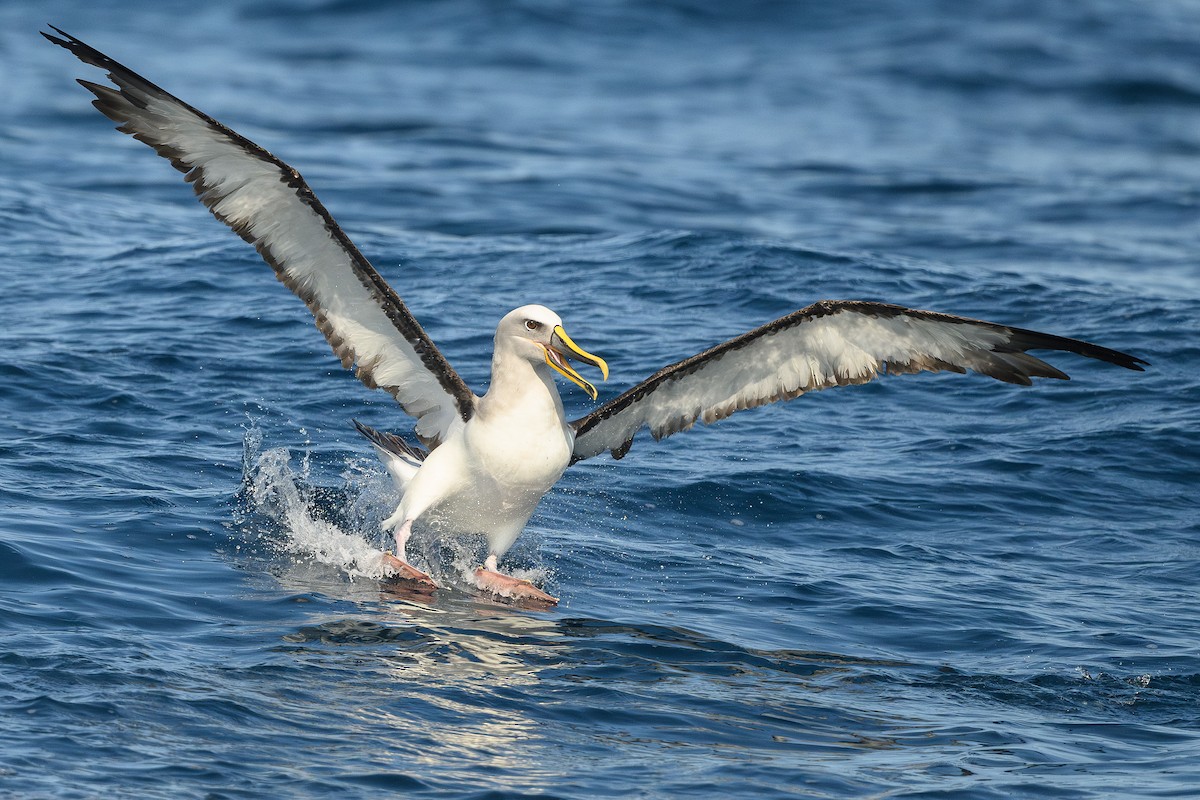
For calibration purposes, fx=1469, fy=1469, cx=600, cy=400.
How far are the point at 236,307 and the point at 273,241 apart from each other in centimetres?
684

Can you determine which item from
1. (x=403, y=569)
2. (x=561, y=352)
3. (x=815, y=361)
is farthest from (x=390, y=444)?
(x=815, y=361)

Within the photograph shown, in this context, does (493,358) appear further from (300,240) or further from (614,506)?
(614,506)

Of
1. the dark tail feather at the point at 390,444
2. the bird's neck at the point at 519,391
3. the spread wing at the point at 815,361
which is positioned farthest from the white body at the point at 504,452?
the spread wing at the point at 815,361

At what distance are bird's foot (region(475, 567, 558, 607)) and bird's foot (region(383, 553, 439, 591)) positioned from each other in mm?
393

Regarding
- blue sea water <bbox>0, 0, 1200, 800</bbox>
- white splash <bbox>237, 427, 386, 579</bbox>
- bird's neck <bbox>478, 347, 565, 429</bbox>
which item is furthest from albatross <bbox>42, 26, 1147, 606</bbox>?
blue sea water <bbox>0, 0, 1200, 800</bbox>

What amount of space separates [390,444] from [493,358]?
1373mm

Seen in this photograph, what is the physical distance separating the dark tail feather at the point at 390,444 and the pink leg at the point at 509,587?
47.4 inches

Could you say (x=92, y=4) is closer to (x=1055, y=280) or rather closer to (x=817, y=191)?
(x=817, y=191)

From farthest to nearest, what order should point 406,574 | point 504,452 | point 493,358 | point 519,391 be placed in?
point 493,358 < point 406,574 < point 519,391 < point 504,452

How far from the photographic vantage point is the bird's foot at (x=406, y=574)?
35.0ft

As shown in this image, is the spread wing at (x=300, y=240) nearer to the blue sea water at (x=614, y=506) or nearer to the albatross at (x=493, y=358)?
the albatross at (x=493, y=358)

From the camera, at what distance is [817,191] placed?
27562 mm

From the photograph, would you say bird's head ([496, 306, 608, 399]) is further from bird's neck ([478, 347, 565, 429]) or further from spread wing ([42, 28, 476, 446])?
spread wing ([42, 28, 476, 446])

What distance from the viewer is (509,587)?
10734 millimetres
